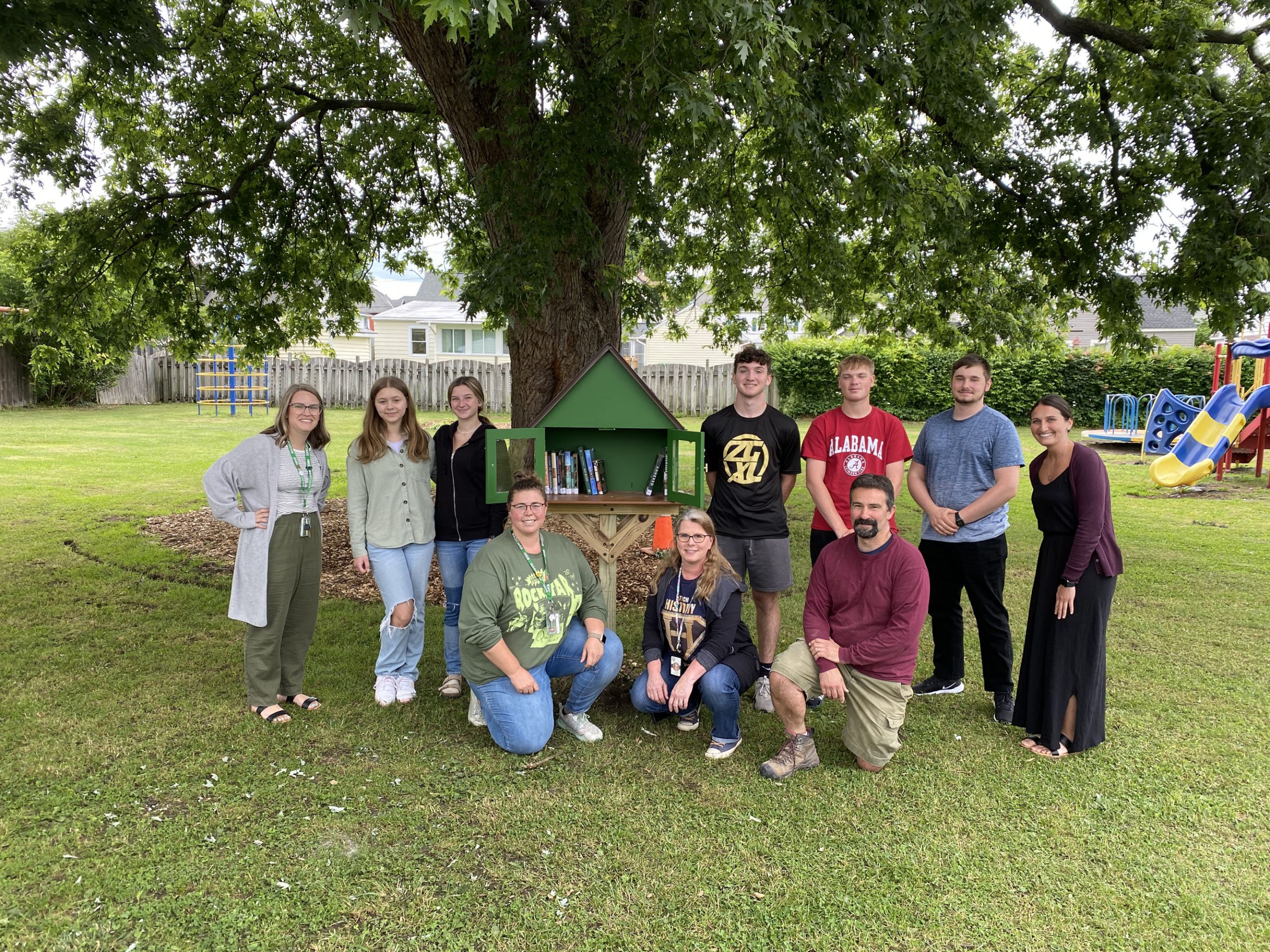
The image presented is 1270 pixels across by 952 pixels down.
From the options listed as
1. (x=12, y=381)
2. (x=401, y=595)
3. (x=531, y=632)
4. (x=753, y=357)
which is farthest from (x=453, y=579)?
(x=12, y=381)

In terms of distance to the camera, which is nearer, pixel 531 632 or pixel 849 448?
pixel 531 632

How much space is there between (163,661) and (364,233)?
6.10 m

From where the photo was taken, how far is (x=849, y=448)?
14.1ft

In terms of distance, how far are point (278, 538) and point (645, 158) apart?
4.36 m

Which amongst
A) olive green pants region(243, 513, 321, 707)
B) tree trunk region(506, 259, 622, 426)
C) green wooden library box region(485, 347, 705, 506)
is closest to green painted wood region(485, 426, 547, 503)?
green wooden library box region(485, 347, 705, 506)

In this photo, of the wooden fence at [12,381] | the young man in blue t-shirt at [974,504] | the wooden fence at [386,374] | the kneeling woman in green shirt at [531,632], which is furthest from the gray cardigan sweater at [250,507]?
the wooden fence at [12,381]

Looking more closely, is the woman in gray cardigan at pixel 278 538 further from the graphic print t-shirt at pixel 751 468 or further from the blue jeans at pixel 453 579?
the graphic print t-shirt at pixel 751 468

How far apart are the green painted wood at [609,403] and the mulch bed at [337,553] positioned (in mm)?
1225

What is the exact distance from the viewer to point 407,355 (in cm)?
3086

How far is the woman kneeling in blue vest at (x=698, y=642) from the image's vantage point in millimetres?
3752

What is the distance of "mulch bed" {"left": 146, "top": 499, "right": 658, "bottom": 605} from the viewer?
670cm

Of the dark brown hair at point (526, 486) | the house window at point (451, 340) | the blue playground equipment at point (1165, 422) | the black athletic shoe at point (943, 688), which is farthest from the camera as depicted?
Result: the house window at point (451, 340)

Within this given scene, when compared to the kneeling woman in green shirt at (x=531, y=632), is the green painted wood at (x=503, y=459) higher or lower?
higher

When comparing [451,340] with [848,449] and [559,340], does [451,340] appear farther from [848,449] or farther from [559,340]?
[848,449]
